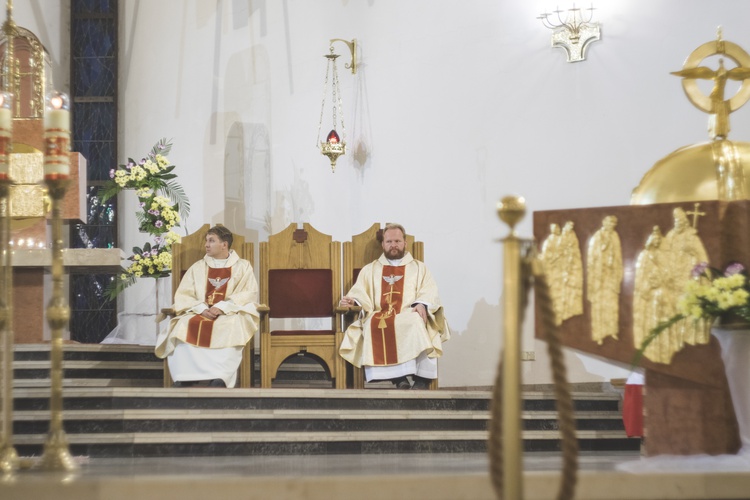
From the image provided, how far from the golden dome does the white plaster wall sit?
13.8 ft

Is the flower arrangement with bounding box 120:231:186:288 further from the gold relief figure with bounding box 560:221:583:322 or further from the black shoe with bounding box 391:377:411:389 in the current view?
the gold relief figure with bounding box 560:221:583:322

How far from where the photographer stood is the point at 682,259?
4.24 m

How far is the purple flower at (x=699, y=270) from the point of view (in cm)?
417

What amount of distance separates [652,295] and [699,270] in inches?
9.3

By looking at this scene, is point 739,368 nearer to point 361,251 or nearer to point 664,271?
point 664,271

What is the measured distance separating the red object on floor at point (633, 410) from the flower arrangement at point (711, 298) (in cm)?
253

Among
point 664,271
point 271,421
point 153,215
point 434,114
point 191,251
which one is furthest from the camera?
point 434,114

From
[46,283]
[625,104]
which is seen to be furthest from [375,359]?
[625,104]

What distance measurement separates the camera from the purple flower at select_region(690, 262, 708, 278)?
4.17 meters

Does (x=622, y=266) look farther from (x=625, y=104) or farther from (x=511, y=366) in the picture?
(x=625, y=104)

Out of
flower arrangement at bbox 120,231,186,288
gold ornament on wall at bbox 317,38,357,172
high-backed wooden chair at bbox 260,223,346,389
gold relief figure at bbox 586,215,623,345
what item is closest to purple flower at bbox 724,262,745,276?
gold relief figure at bbox 586,215,623,345

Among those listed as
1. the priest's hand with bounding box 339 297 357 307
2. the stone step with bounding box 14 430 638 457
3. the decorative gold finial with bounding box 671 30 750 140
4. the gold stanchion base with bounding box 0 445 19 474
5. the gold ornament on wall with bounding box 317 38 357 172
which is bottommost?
the stone step with bounding box 14 430 638 457

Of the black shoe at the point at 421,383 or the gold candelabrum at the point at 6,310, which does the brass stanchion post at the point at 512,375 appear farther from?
the black shoe at the point at 421,383

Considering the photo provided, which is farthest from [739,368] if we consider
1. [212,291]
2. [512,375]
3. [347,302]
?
[212,291]
